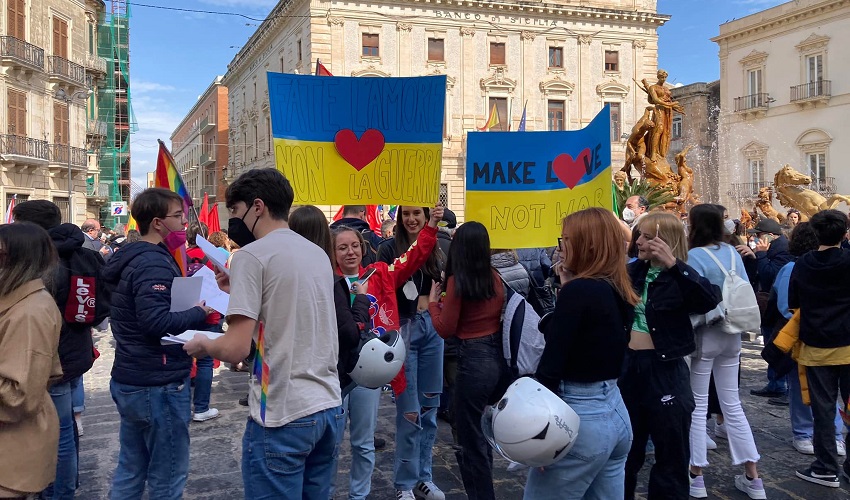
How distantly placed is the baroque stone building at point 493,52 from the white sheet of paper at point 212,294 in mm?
30723

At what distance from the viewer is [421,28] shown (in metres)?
34.2

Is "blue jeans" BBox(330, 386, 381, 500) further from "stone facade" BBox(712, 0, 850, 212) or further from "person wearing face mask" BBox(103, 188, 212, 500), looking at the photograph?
→ "stone facade" BBox(712, 0, 850, 212)

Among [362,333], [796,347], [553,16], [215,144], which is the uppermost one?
[553,16]

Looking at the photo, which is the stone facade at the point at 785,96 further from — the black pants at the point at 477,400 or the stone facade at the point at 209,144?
the stone facade at the point at 209,144

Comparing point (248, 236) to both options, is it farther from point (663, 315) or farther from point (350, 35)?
point (350, 35)

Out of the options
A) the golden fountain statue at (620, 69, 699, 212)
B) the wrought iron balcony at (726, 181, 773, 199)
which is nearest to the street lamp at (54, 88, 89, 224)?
the golden fountain statue at (620, 69, 699, 212)

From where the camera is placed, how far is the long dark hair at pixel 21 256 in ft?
8.70

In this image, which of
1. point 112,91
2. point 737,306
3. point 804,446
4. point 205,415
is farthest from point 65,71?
point 804,446

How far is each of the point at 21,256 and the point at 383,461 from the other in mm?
3057

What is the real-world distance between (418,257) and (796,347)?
9.42ft

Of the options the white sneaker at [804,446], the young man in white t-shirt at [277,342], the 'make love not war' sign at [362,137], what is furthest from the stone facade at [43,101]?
the white sneaker at [804,446]

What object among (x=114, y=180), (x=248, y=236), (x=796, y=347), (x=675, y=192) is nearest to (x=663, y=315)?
(x=796, y=347)

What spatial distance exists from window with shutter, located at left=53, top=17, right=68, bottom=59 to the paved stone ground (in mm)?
25375

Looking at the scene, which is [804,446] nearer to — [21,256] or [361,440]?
[361,440]
